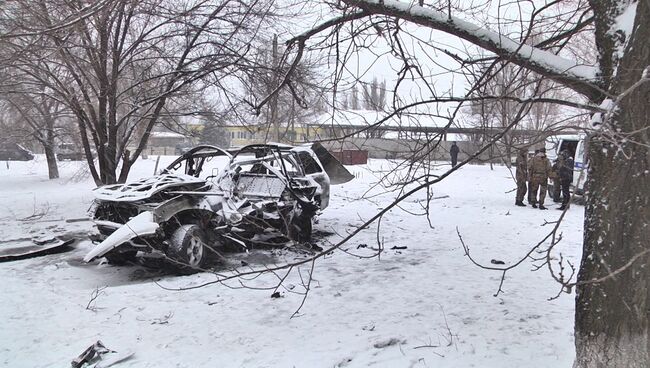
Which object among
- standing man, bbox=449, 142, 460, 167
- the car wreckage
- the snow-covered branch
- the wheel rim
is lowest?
the wheel rim

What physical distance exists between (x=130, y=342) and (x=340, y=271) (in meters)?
3.20

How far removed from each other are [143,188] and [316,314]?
3170mm

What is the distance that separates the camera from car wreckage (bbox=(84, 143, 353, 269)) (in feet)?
20.7

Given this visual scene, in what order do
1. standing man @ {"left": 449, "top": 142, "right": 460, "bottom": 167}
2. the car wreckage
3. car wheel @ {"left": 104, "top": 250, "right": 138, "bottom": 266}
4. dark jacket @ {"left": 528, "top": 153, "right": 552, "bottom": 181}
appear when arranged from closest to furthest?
standing man @ {"left": 449, "top": 142, "right": 460, "bottom": 167}
the car wreckage
car wheel @ {"left": 104, "top": 250, "right": 138, "bottom": 266}
dark jacket @ {"left": 528, "top": 153, "right": 552, "bottom": 181}

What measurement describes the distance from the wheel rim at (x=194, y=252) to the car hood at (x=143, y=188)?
32.4 inches

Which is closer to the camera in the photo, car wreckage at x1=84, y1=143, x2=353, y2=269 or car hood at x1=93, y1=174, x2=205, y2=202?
car wreckage at x1=84, y1=143, x2=353, y2=269

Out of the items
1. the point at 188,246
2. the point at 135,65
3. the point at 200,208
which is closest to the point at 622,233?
the point at 188,246

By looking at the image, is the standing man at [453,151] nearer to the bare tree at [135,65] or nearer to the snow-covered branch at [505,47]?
the snow-covered branch at [505,47]

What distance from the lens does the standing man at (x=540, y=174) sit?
1284 cm

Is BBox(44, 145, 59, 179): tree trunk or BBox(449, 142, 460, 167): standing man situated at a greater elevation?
BBox(449, 142, 460, 167): standing man

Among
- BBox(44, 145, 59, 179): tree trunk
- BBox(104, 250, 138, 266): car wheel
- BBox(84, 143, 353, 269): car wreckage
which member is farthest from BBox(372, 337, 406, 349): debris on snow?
BBox(44, 145, 59, 179): tree trunk

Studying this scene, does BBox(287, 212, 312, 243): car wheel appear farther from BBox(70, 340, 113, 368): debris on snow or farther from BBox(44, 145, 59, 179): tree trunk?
BBox(44, 145, 59, 179): tree trunk

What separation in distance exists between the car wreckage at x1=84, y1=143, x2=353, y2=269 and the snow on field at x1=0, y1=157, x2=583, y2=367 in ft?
1.43

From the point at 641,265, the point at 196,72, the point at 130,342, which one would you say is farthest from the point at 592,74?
the point at 196,72
